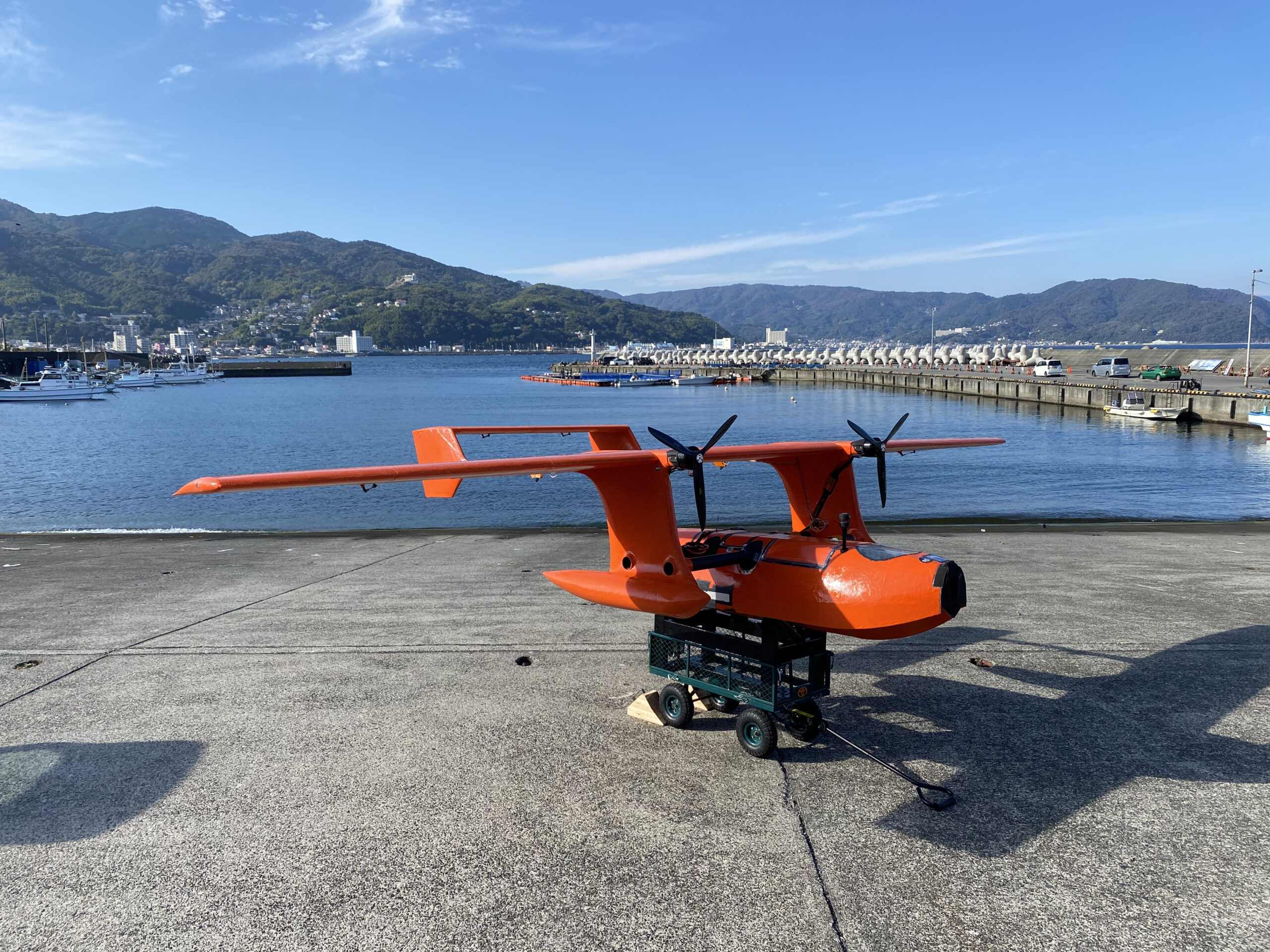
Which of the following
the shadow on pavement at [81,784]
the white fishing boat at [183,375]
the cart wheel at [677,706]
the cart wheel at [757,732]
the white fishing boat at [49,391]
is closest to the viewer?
the shadow on pavement at [81,784]

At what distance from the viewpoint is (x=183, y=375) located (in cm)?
16925

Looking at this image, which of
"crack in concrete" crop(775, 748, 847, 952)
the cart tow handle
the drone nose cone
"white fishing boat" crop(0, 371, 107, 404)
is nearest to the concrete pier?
"crack in concrete" crop(775, 748, 847, 952)

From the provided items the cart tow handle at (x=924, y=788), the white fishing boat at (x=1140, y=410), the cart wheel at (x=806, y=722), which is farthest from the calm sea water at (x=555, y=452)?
the cart tow handle at (x=924, y=788)

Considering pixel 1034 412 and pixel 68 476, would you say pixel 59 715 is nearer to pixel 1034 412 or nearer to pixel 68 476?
pixel 68 476

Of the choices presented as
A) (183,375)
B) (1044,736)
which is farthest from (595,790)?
(183,375)

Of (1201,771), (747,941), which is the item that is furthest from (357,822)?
(1201,771)

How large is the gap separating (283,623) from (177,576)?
19.3ft

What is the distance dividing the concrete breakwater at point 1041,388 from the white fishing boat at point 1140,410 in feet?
1.69

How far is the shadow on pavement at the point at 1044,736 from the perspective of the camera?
7254 mm

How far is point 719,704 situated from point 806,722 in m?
1.20

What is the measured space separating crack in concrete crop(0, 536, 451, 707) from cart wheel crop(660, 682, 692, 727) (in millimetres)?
8301

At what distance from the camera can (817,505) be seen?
9727 millimetres

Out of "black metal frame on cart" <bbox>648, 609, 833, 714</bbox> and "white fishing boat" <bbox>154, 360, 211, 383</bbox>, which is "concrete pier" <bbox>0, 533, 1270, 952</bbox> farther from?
"white fishing boat" <bbox>154, 360, 211, 383</bbox>

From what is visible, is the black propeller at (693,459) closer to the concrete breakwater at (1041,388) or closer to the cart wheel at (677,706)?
the cart wheel at (677,706)
